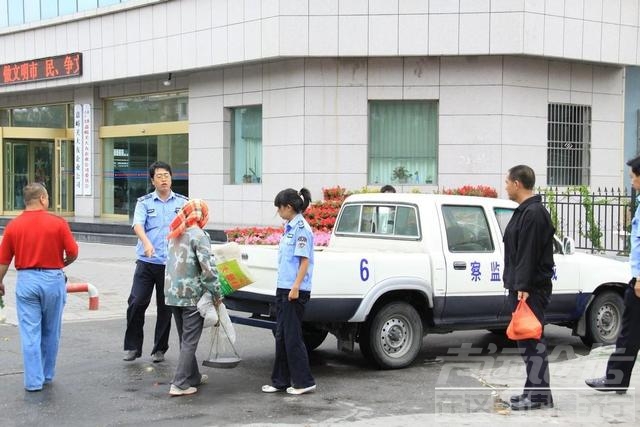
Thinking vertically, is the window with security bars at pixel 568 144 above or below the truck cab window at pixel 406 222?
above

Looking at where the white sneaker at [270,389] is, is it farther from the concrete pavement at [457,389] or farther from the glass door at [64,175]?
the glass door at [64,175]

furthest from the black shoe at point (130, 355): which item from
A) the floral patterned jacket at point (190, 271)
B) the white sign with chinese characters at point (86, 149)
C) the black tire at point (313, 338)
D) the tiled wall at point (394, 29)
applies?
the white sign with chinese characters at point (86, 149)

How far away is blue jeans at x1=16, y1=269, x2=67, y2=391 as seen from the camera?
753cm

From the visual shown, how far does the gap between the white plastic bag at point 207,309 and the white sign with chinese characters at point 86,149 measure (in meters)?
21.7

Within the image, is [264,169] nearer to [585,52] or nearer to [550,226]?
[585,52]

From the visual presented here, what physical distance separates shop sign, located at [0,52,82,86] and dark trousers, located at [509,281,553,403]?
22.7 meters

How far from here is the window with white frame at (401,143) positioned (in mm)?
21078

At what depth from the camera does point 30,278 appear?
7.57 m

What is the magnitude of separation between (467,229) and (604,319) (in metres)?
2.12

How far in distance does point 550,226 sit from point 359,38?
14.4 meters

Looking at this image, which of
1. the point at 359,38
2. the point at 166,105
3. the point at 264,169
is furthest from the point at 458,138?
the point at 166,105

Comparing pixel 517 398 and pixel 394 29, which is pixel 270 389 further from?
pixel 394 29

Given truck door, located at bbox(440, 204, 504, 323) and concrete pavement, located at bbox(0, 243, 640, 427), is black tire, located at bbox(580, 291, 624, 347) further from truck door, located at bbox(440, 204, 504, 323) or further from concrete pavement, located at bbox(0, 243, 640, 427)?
truck door, located at bbox(440, 204, 504, 323)

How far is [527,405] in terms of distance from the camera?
21.7ft
